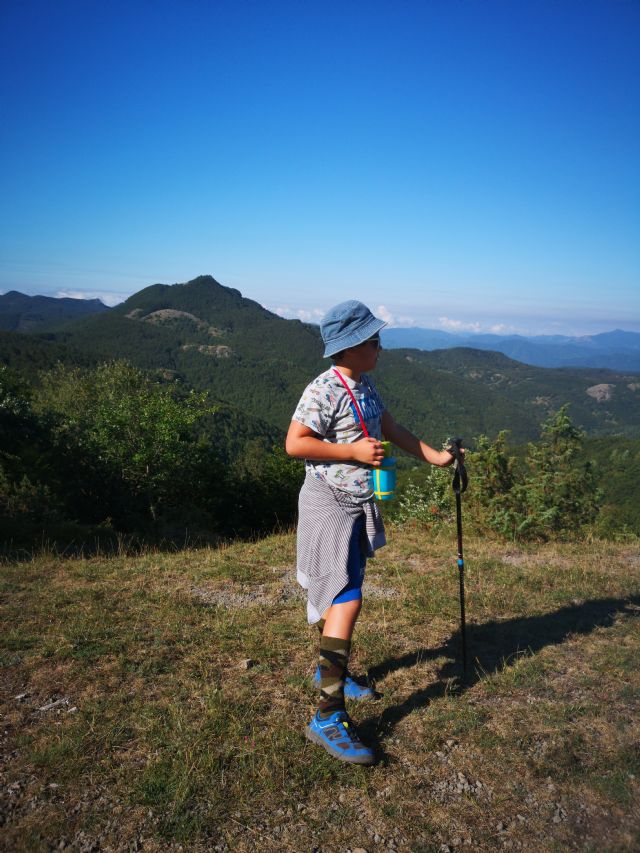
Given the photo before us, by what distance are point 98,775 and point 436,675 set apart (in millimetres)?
2280

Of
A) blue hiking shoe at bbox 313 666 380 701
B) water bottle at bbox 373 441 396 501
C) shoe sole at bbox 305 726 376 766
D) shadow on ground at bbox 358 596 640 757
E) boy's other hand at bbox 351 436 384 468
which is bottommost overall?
shadow on ground at bbox 358 596 640 757

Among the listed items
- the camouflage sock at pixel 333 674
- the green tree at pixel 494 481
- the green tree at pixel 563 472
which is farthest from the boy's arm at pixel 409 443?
the green tree at pixel 563 472

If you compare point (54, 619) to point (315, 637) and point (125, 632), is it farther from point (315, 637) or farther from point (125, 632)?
point (315, 637)

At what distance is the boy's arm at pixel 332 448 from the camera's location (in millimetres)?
2771

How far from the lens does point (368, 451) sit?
2.77 m

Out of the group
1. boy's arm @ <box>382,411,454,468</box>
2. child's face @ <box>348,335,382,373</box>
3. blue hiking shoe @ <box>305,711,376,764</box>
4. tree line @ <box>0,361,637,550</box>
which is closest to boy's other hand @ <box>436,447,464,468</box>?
boy's arm @ <box>382,411,454,468</box>

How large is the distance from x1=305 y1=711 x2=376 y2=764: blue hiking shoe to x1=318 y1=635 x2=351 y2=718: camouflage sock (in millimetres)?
47

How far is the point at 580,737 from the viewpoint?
115 inches

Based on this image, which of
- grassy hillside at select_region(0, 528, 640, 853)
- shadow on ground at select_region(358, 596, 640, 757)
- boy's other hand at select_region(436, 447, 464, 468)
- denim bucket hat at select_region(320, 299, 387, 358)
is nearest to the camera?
grassy hillside at select_region(0, 528, 640, 853)

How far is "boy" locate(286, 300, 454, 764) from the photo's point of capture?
9.23 feet

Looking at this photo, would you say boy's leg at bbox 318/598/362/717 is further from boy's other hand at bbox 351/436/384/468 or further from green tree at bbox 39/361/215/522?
green tree at bbox 39/361/215/522

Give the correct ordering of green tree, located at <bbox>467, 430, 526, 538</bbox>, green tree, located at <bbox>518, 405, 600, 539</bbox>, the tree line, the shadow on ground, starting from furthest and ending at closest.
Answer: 1. green tree, located at <bbox>518, 405, 600, 539</bbox>
2. green tree, located at <bbox>467, 430, 526, 538</bbox>
3. the tree line
4. the shadow on ground

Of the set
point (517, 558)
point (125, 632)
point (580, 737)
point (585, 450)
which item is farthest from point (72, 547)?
A: point (585, 450)

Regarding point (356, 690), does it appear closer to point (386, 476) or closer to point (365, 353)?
point (386, 476)
